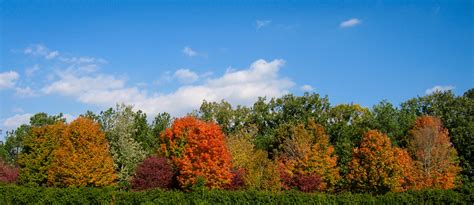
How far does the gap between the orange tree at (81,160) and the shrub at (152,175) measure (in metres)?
2.59

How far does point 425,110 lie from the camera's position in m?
53.2

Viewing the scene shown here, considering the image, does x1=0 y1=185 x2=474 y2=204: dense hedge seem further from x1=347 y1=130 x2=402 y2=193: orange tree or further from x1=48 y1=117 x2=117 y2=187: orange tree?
x1=48 y1=117 x2=117 y2=187: orange tree

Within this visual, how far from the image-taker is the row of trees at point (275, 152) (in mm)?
35469

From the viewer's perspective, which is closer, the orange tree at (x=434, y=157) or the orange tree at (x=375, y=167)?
the orange tree at (x=375, y=167)

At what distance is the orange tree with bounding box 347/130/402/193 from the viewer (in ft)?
112

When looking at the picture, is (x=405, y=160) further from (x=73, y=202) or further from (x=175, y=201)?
(x=73, y=202)

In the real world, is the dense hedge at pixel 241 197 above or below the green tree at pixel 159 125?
below

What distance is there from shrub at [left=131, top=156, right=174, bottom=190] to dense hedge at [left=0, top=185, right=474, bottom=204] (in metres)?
8.16

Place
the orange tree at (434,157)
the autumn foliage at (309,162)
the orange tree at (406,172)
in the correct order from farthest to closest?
the orange tree at (434,157), the autumn foliage at (309,162), the orange tree at (406,172)

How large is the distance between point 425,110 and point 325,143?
16901 millimetres

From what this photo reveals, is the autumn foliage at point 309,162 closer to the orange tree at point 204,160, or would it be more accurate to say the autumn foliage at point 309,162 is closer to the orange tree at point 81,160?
the orange tree at point 204,160

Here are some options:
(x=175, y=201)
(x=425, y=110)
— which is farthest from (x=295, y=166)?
(x=425, y=110)

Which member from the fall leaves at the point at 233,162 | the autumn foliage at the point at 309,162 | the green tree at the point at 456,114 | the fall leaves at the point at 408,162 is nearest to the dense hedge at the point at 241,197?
the fall leaves at the point at 233,162

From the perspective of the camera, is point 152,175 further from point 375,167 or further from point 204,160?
point 375,167
